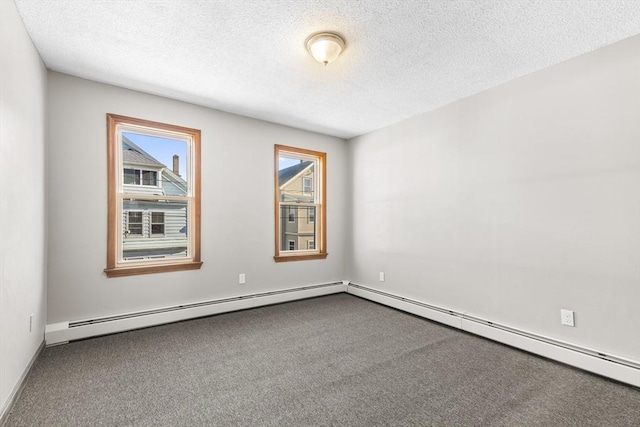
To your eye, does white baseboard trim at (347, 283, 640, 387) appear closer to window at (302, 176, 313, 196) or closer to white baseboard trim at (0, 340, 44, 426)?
window at (302, 176, 313, 196)

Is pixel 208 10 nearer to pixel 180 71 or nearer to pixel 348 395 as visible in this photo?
pixel 180 71

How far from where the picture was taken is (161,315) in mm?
3332

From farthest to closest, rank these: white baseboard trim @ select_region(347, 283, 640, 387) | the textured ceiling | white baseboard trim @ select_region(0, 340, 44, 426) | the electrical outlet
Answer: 1. the electrical outlet
2. white baseboard trim @ select_region(347, 283, 640, 387)
3. the textured ceiling
4. white baseboard trim @ select_region(0, 340, 44, 426)

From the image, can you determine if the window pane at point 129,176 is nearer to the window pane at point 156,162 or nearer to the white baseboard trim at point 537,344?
the window pane at point 156,162

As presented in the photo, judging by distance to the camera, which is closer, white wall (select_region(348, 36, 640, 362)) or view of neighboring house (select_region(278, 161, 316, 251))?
white wall (select_region(348, 36, 640, 362))

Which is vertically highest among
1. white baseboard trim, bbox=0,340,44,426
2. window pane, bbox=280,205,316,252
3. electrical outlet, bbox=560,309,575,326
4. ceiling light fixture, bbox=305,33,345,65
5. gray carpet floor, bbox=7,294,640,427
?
ceiling light fixture, bbox=305,33,345,65

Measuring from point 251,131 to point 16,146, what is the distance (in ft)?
8.06

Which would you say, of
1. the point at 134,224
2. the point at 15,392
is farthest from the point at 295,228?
the point at 15,392

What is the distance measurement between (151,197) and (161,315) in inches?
51.6

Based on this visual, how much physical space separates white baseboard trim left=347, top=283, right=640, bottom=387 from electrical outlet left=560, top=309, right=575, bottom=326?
173 millimetres

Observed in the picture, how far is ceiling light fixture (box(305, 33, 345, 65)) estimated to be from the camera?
2260 mm

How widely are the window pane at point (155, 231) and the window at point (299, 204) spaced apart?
1.25m

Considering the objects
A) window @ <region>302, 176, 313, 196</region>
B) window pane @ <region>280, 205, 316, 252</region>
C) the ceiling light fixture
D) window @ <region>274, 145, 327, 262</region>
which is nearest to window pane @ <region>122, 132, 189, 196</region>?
window @ <region>274, 145, 327, 262</region>

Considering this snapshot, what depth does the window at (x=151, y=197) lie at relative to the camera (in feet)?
10.5
